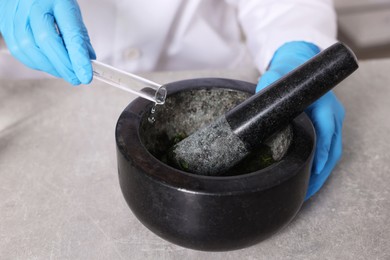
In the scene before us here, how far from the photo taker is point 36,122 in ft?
3.76

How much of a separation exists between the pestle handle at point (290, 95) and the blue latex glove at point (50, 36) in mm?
356

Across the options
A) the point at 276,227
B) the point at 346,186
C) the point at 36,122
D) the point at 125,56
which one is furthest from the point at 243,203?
the point at 125,56

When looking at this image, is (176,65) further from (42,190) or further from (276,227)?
(276,227)

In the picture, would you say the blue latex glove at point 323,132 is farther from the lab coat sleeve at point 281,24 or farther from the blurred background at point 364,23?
the blurred background at point 364,23

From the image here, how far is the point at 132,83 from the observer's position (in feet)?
2.98

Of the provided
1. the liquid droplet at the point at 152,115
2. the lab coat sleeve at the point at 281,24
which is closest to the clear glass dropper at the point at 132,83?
the liquid droplet at the point at 152,115

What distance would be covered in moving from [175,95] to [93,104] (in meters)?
0.41

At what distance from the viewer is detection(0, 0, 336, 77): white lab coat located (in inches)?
56.1

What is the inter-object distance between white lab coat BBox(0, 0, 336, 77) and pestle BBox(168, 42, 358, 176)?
54 cm

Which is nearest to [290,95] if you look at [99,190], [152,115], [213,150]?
[213,150]

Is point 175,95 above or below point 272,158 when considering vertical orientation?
above

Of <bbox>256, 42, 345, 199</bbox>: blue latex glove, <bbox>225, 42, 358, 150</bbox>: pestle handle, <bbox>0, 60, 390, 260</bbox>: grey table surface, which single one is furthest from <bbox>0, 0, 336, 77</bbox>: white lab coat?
<bbox>225, 42, 358, 150</bbox>: pestle handle

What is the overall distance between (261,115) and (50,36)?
50cm

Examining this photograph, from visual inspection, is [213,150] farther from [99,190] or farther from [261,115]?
[99,190]
